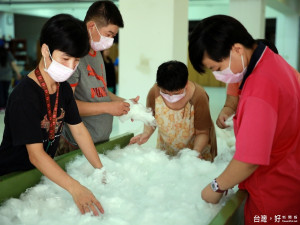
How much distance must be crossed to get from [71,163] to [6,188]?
0.45 metres

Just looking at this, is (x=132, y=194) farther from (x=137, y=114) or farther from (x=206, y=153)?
(x=206, y=153)

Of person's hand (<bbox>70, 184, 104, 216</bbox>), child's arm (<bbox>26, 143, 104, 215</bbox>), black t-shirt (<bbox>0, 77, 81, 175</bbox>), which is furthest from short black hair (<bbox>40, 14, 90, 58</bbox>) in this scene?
person's hand (<bbox>70, 184, 104, 216</bbox>)

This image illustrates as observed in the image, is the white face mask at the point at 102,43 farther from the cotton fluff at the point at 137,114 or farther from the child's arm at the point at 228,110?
the child's arm at the point at 228,110

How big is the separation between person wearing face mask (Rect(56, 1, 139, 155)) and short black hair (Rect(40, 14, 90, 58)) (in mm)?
477

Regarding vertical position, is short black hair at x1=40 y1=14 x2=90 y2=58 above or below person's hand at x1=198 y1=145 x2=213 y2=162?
above

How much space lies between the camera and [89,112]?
1957mm

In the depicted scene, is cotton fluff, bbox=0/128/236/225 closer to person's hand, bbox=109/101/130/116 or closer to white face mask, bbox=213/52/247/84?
person's hand, bbox=109/101/130/116

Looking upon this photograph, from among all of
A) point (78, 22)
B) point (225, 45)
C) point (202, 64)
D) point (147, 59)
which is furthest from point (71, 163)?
point (147, 59)

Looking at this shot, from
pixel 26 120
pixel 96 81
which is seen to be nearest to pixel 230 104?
pixel 96 81

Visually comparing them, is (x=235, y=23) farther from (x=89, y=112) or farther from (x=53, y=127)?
(x=89, y=112)

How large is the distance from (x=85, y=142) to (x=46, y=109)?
12.5 inches

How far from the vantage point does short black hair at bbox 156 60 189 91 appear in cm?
207

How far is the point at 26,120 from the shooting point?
4.50 feet

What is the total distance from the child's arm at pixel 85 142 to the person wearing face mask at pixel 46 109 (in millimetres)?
155
